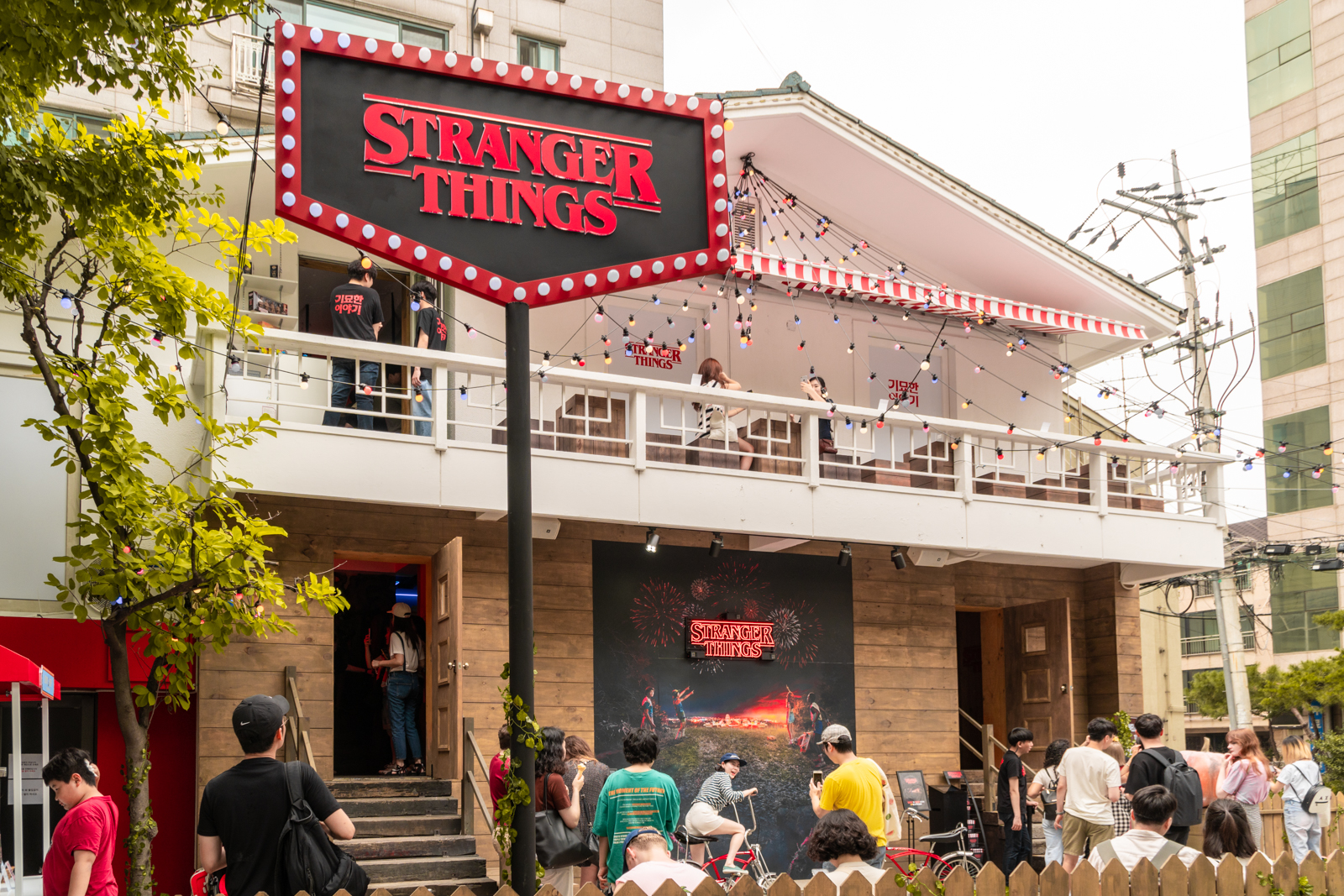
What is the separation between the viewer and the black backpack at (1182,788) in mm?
8750

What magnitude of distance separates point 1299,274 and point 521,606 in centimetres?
4352

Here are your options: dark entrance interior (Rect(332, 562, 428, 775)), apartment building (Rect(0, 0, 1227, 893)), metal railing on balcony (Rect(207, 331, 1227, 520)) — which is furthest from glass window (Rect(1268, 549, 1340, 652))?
dark entrance interior (Rect(332, 562, 428, 775))

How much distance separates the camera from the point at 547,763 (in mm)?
7320

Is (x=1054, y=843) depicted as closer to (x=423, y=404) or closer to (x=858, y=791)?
(x=858, y=791)

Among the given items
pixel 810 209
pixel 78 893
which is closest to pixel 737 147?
pixel 810 209

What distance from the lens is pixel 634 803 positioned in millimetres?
7113

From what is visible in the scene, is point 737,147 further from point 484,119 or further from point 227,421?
point 484,119

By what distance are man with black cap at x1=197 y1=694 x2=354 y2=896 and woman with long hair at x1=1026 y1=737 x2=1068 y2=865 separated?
6.69 meters

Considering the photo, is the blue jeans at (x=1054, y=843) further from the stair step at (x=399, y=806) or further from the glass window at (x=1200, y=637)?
the glass window at (x=1200, y=637)

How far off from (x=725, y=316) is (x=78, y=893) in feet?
31.6

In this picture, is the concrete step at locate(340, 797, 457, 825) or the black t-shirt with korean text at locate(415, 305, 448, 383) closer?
the concrete step at locate(340, 797, 457, 825)

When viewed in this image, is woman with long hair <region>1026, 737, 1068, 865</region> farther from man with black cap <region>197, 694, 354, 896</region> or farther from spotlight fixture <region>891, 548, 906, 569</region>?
man with black cap <region>197, 694, 354, 896</region>

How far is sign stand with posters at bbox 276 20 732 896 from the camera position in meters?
4.96

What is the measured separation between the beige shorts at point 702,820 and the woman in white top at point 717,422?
4.13 meters
